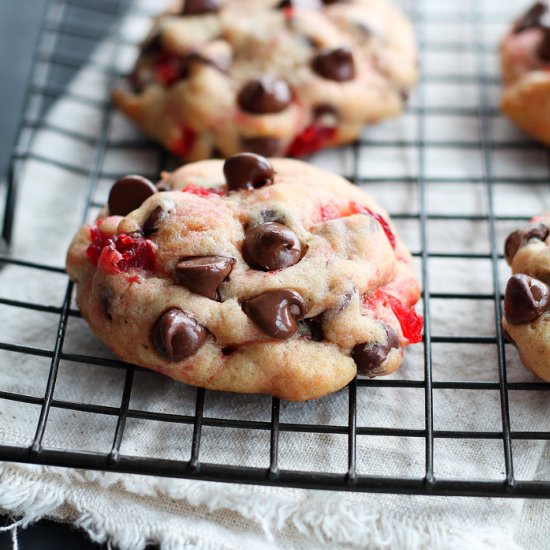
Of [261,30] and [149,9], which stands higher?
[261,30]

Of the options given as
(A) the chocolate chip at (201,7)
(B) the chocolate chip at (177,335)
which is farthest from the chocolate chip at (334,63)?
(B) the chocolate chip at (177,335)

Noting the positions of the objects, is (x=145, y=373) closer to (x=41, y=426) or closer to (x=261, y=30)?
(x=41, y=426)

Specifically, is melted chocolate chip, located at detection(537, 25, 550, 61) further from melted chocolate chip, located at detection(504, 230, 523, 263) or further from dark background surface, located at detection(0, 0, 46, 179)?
dark background surface, located at detection(0, 0, 46, 179)

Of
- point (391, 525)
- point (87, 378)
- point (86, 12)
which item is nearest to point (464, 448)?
point (391, 525)

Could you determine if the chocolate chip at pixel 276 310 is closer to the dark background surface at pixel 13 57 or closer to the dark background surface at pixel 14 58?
the dark background surface at pixel 14 58

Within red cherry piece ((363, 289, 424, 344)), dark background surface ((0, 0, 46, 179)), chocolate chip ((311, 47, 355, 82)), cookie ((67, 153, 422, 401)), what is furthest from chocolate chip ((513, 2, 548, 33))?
dark background surface ((0, 0, 46, 179))

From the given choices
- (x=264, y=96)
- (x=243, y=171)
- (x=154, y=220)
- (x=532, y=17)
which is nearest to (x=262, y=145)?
(x=264, y=96)

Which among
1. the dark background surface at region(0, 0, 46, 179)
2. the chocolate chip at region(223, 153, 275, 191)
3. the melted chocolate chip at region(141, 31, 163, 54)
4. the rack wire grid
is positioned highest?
the chocolate chip at region(223, 153, 275, 191)
